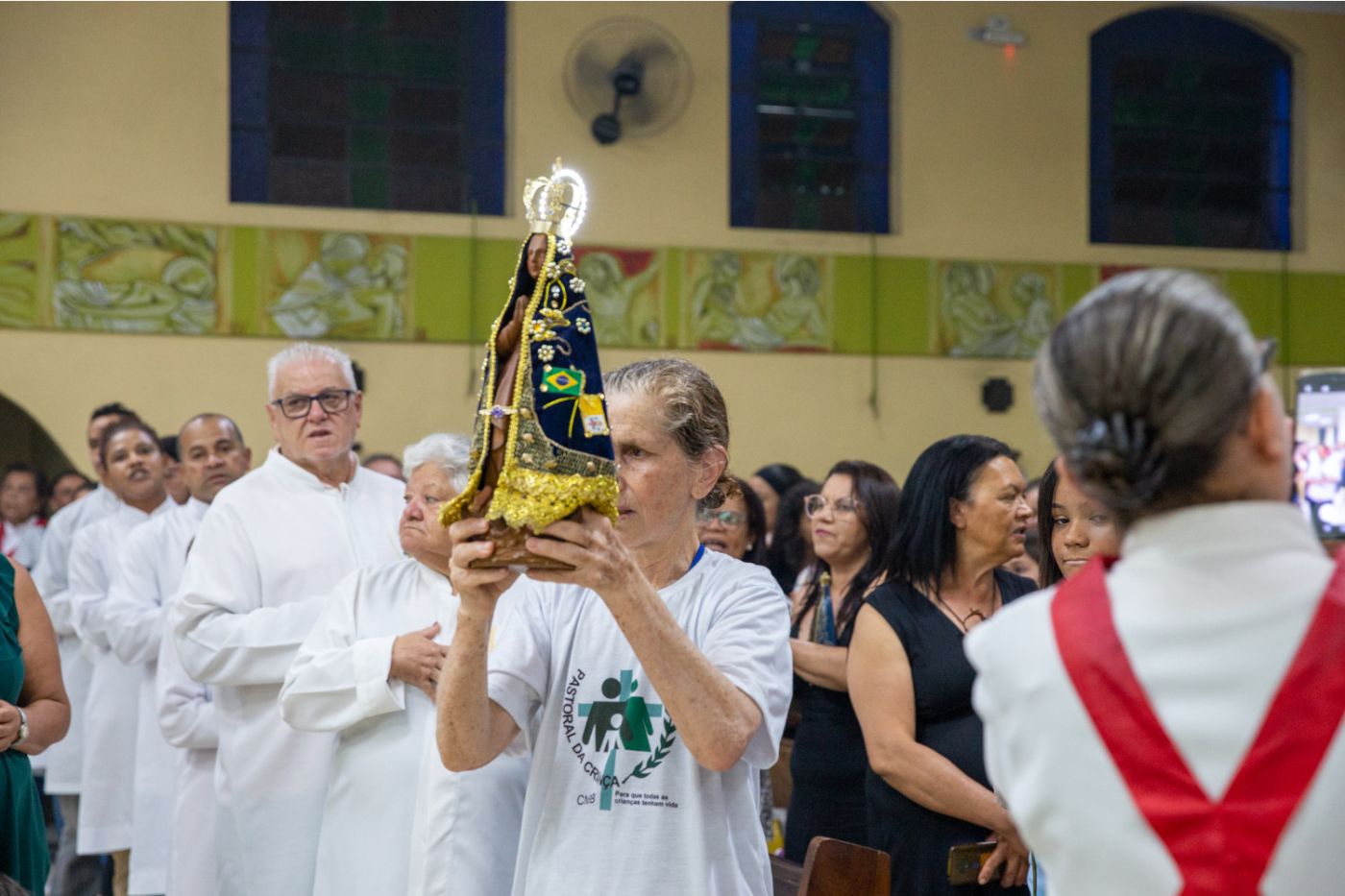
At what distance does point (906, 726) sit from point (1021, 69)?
10412mm

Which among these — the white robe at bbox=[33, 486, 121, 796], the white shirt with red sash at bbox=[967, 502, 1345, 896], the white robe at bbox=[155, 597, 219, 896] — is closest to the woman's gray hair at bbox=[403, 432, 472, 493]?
the white robe at bbox=[155, 597, 219, 896]

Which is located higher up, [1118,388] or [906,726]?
[1118,388]

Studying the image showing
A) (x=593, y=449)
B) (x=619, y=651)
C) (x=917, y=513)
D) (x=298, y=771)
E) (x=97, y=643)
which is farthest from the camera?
(x=97, y=643)

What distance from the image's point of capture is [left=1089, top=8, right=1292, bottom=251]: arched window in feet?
42.6

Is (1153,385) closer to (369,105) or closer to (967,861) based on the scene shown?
(967,861)

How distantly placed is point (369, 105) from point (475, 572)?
33.5ft

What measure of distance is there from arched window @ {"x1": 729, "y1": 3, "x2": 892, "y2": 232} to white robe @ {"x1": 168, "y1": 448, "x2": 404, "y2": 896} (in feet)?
27.0

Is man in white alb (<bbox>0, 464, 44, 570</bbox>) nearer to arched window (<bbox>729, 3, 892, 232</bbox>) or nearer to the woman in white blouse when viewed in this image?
arched window (<bbox>729, 3, 892, 232</bbox>)

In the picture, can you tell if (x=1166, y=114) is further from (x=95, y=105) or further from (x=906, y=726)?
(x=906, y=726)

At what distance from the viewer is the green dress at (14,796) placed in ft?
10.7

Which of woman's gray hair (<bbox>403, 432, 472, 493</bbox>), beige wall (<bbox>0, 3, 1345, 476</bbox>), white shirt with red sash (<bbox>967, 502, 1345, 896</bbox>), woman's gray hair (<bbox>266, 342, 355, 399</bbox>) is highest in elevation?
beige wall (<bbox>0, 3, 1345, 476</bbox>)

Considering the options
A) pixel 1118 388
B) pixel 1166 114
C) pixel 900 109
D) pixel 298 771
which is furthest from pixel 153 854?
pixel 1166 114

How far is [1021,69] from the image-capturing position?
501 inches

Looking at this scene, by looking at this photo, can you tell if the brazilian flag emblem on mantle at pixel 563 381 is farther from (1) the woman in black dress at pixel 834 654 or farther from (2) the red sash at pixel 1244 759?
(1) the woman in black dress at pixel 834 654
